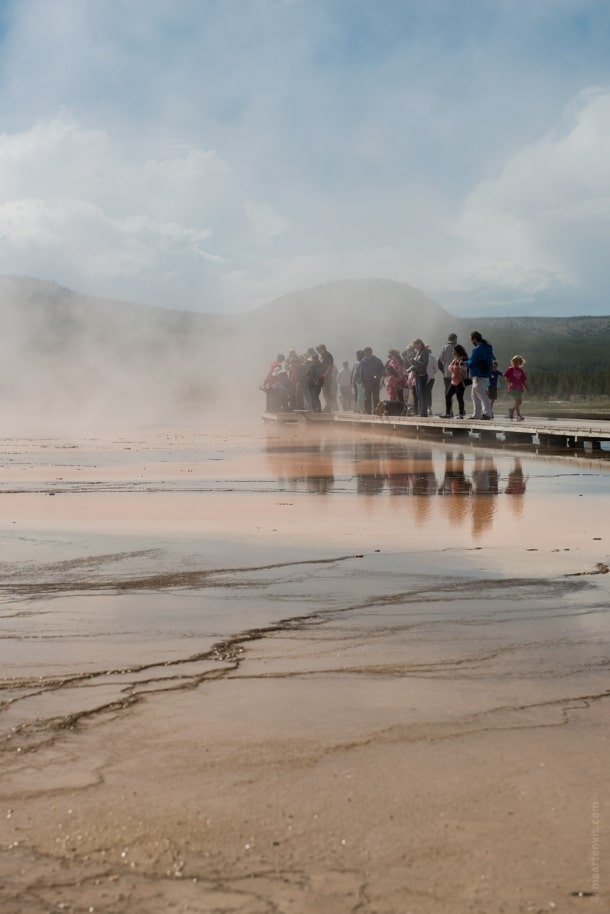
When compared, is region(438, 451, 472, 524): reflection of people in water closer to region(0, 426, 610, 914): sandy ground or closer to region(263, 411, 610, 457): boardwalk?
region(0, 426, 610, 914): sandy ground

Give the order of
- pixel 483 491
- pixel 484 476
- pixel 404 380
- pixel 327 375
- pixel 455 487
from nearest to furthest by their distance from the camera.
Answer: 1. pixel 483 491
2. pixel 455 487
3. pixel 484 476
4. pixel 404 380
5. pixel 327 375

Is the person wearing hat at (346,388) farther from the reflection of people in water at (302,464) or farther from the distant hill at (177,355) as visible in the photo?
the reflection of people in water at (302,464)

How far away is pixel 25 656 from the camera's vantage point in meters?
5.12

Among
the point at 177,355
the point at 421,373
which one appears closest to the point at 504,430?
the point at 421,373

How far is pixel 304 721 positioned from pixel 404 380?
76.3 feet

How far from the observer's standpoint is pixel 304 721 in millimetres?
4258

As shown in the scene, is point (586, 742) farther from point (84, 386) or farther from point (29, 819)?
point (84, 386)

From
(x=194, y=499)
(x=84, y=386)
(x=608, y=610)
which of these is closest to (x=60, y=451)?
(x=194, y=499)

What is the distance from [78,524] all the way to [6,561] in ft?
6.46

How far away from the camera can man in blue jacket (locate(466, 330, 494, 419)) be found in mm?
20359

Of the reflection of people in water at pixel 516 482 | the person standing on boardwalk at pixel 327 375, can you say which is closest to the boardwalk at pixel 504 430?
the person standing on boardwalk at pixel 327 375

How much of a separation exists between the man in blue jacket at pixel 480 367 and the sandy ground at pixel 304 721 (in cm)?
1145

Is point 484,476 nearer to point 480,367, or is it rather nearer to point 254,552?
point 480,367

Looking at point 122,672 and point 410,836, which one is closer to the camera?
point 410,836
